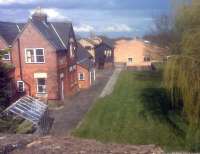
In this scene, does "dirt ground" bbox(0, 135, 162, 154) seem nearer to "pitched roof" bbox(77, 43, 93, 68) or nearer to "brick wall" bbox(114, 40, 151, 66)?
"pitched roof" bbox(77, 43, 93, 68)

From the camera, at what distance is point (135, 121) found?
21969 mm

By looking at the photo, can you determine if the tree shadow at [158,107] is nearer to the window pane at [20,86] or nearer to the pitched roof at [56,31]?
the pitched roof at [56,31]

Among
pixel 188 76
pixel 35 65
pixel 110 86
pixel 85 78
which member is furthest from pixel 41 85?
pixel 188 76

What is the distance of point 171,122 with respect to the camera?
2080 centimetres

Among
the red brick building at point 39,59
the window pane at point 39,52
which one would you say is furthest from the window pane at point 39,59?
the window pane at point 39,52

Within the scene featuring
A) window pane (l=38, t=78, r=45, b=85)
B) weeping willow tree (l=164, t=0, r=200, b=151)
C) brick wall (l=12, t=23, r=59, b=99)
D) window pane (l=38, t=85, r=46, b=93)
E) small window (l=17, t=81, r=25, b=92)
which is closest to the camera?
weeping willow tree (l=164, t=0, r=200, b=151)

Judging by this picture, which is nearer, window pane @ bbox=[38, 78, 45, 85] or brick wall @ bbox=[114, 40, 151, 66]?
window pane @ bbox=[38, 78, 45, 85]

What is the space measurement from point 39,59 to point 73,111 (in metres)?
6.58

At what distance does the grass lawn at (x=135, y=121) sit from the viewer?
17720 mm

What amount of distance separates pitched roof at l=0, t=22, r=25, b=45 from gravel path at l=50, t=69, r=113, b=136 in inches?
319

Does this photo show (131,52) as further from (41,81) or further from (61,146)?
(61,146)

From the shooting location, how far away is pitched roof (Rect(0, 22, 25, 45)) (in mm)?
30994

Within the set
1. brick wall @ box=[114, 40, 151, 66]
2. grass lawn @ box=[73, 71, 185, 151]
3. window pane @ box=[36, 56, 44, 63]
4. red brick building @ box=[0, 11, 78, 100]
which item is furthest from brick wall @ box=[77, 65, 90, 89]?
brick wall @ box=[114, 40, 151, 66]

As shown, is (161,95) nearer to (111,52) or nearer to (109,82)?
(109,82)
